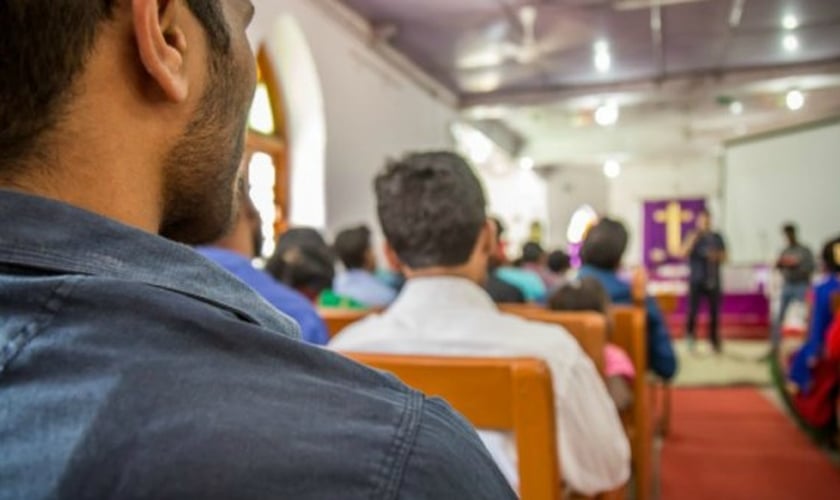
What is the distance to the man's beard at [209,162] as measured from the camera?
20.9 inches

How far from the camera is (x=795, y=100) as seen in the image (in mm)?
8445

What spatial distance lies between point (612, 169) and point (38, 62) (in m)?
14.4

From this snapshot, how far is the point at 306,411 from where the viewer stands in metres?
0.38

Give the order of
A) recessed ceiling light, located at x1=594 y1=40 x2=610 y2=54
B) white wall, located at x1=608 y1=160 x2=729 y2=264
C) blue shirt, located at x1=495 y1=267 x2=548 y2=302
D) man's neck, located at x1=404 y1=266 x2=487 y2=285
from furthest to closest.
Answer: white wall, located at x1=608 y1=160 x2=729 y2=264 → recessed ceiling light, located at x1=594 y1=40 x2=610 y2=54 → blue shirt, located at x1=495 y1=267 x2=548 y2=302 → man's neck, located at x1=404 y1=266 x2=487 y2=285

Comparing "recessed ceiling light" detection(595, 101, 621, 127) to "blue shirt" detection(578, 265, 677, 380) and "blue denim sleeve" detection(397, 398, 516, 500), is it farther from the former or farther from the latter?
"blue denim sleeve" detection(397, 398, 516, 500)

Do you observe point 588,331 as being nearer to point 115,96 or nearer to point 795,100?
point 115,96

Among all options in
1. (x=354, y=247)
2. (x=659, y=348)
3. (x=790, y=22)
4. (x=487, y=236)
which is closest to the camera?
(x=487, y=236)


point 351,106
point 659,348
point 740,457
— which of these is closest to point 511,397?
point 659,348

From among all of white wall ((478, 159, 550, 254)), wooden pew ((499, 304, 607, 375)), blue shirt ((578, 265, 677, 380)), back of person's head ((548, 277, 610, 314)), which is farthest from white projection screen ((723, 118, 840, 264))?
wooden pew ((499, 304, 607, 375))

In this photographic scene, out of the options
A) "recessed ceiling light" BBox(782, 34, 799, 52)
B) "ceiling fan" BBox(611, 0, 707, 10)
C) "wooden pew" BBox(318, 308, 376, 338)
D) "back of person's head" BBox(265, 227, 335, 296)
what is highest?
"ceiling fan" BBox(611, 0, 707, 10)

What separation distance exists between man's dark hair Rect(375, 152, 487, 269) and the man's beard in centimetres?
102

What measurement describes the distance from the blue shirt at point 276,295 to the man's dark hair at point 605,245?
1709 millimetres

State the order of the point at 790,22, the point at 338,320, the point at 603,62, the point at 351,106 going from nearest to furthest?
the point at 338,320 < the point at 351,106 < the point at 790,22 < the point at 603,62

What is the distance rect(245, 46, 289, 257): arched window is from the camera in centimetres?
502
